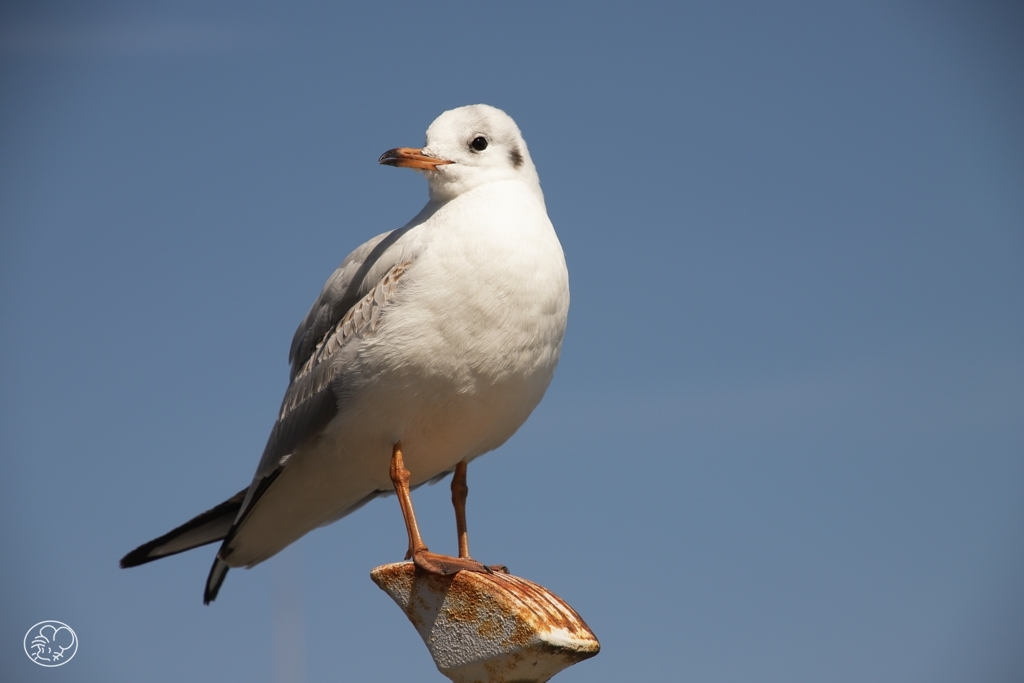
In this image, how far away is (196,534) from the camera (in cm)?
659

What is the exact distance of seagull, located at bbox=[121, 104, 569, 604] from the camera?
5.26 metres

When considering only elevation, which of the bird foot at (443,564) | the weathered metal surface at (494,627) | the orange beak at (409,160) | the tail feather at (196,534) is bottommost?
the weathered metal surface at (494,627)

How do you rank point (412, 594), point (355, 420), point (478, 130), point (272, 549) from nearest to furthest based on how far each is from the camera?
1. point (412, 594)
2. point (355, 420)
3. point (478, 130)
4. point (272, 549)

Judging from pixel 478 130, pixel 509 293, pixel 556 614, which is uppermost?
pixel 478 130

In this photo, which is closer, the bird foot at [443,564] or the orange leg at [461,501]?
the bird foot at [443,564]

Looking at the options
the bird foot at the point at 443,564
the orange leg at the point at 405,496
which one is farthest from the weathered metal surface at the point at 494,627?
the orange leg at the point at 405,496

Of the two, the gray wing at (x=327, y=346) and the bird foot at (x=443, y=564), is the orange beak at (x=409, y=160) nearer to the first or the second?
the gray wing at (x=327, y=346)

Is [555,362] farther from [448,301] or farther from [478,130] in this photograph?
[478,130]

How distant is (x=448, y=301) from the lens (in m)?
5.25

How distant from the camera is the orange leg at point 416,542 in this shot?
15.8 feet

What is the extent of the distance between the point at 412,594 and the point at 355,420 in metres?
1.12

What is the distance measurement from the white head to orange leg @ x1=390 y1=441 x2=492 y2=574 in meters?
1.48

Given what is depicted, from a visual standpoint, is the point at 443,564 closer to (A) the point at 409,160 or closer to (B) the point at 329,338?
(B) the point at 329,338

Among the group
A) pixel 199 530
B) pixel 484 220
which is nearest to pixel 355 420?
pixel 484 220
